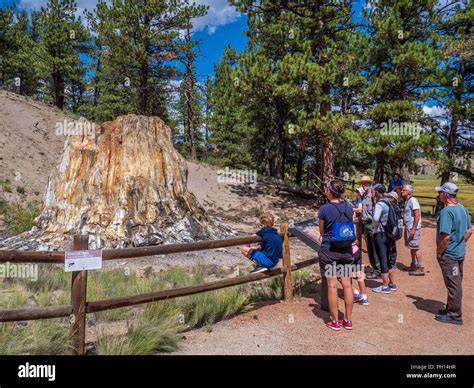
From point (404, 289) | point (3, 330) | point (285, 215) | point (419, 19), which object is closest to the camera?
point (3, 330)

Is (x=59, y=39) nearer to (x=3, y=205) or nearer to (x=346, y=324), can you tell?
(x=3, y=205)

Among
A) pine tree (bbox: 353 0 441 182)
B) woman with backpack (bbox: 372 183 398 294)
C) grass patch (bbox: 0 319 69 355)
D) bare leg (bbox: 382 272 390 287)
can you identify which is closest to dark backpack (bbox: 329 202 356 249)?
woman with backpack (bbox: 372 183 398 294)

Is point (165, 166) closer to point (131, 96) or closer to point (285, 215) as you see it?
point (285, 215)

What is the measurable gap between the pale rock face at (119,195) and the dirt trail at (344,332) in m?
5.64

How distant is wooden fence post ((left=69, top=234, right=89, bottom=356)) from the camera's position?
390 cm

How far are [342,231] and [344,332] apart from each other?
4.71ft

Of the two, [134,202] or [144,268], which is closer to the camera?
[144,268]

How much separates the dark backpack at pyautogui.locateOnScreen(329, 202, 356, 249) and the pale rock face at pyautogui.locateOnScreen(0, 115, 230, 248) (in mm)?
6632

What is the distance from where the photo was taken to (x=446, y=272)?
518cm

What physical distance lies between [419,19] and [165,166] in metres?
13.4

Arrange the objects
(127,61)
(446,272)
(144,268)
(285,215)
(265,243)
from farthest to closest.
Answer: (127,61)
(285,215)
(144,268)
(265,243)
(446,272)

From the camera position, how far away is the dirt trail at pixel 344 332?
4.49 metres

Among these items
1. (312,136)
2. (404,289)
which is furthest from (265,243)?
(312,136)

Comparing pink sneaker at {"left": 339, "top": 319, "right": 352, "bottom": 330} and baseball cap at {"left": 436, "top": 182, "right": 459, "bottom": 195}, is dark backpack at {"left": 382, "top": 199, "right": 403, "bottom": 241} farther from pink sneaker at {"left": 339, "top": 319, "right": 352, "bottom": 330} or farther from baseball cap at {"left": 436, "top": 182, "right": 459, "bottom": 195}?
pink sneaker at {"left": 339, "top": 319, "right": 352, "bottom": 330}
